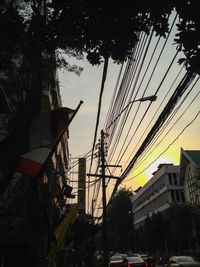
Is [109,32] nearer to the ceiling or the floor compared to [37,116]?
nearer to the ceiling

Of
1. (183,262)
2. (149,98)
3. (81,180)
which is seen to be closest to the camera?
(149,98)

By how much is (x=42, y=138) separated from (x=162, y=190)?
5831 centimetres

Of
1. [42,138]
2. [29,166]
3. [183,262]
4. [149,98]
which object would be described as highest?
[149,98]

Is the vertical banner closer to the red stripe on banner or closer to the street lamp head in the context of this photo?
the street lamp head

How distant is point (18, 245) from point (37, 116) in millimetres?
2317

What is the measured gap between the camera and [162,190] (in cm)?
6116

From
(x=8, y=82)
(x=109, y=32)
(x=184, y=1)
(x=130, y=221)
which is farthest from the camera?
(x=130, y=221)

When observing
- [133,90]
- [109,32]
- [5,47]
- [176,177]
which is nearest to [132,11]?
[109,32]

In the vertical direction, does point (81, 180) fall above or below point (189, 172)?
below

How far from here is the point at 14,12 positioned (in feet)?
16.3

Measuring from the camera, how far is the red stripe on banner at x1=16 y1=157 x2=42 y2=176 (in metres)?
4.92

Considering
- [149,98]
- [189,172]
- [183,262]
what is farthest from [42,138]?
[189,172]

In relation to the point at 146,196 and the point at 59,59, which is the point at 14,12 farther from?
the point at 146,196

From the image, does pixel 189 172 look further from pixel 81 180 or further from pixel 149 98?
pixel 149 98
